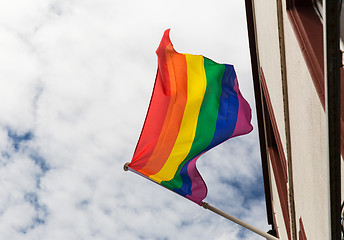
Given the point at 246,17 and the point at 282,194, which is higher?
the point at 246,17

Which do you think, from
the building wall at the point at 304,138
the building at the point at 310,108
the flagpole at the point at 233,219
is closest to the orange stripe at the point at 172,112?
the flagpole at the point at 233,219

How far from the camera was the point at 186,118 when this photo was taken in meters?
9.28

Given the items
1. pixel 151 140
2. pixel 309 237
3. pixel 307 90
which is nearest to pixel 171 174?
pixel 151 140

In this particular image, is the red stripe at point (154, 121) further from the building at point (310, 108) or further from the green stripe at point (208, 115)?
the building at point (310, 108)

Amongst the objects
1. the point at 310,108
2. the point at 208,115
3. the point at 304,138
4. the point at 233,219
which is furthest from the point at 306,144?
the point at 208,115

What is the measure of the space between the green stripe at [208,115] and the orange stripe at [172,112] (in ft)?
1.26

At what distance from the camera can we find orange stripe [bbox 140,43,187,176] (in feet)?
29.3

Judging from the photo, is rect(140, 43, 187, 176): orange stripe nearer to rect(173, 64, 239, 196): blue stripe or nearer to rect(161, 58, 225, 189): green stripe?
rect(161, 58, 225, 189): green stripe

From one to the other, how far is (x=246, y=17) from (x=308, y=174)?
24.8ft

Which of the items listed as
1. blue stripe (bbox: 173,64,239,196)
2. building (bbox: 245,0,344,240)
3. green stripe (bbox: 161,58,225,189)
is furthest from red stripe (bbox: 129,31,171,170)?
building (bbox: 245,0,344,240)

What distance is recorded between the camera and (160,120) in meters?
9.08

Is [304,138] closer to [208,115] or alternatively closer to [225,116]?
[225,116]

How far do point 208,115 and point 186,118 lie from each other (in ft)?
1.52

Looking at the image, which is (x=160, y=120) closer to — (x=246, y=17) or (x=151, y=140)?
(x=151, y=140)
